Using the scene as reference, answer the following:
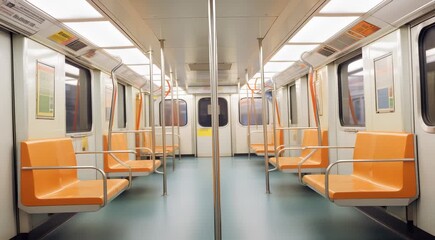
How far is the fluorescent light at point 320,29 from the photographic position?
320 centimetres

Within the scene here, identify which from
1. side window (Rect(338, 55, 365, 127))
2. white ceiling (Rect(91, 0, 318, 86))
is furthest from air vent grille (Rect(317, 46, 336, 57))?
white ceiling (Rect(91, 0, 318, 86))

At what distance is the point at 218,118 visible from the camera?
2.25 m

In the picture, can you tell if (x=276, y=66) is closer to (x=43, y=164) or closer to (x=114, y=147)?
(x=114, y=147)

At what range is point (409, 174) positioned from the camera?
2.71 metres

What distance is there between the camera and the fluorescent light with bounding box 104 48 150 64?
4.38 metres

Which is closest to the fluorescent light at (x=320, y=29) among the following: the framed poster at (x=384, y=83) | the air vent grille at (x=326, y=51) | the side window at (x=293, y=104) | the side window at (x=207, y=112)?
the air vent grille at (x=326, y=51)

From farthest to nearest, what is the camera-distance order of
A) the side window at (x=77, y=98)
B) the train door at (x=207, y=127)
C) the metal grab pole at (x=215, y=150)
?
1. the train door at (x=207, y=127)
2. the side window at (x=77, y=98)
3. the metal grab pole at (x=215, y=150)

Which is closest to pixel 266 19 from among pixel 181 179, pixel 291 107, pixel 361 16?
pixel 361 16

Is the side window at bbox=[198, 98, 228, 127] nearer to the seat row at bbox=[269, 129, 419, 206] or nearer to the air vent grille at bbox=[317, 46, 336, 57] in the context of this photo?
the air vent grille at bbox=[317, 46, 336, 57]

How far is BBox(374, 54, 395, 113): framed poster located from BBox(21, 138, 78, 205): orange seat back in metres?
3.38

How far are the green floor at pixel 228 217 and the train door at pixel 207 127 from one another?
4.59 meters

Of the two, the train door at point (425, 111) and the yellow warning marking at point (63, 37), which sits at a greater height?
the yellow warning marking at point (63, 37)

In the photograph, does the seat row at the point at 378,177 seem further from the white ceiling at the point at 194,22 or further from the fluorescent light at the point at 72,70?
the fluorescent light at the point at 72,70

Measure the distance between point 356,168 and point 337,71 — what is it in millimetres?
1691
